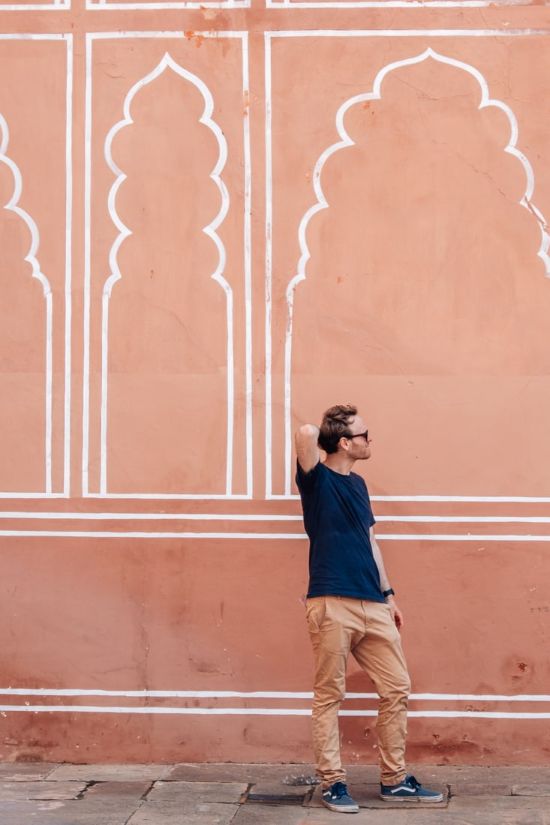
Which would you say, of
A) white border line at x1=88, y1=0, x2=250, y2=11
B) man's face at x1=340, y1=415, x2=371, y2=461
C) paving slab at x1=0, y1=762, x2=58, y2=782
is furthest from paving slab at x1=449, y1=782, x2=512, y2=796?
white border line at x1=88, y1=0, x2=250, y2=11

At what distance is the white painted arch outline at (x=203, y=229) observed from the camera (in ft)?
18.3

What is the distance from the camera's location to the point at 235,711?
5488 millimetres

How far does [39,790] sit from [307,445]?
1.90 m

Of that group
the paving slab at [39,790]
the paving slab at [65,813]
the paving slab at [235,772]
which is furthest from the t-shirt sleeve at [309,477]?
the paving slab at [39,790]

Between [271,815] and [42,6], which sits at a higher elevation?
[42,6]

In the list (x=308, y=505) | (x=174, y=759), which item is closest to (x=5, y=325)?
(x=308, y=505)

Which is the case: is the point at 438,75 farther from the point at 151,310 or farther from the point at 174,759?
the point at 174,759

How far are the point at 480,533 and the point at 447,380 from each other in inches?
27.8

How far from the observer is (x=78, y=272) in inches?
222

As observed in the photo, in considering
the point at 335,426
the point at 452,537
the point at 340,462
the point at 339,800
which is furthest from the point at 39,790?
the point at 452,537

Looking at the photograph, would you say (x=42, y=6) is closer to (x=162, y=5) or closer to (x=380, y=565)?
(x=162, y=5)

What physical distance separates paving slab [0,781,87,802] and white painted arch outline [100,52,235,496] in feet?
4.25

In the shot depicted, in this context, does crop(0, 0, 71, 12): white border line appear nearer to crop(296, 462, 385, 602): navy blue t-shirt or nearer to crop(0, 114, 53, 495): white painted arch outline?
crop(0, 114, 53, 495): white painted arch outline

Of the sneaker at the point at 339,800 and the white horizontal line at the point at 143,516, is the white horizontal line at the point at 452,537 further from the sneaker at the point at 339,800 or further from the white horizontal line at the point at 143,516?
the sneaker at the point at 339,800
